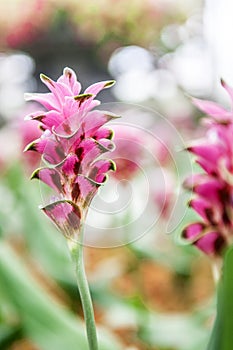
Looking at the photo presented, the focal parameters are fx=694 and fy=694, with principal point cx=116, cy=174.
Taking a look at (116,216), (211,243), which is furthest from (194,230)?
(116,216)

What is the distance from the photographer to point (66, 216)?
0.52ft

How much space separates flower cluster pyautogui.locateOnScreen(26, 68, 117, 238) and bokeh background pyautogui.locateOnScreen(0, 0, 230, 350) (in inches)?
0.9

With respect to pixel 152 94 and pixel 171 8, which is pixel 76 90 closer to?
pixel 152 94

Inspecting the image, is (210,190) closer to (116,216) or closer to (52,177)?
(52,177)

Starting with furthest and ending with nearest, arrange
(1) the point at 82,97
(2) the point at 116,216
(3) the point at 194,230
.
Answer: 1. (2) the point at 116,216
2. (3) the point at 194,230
3. (1) the point at 82,97

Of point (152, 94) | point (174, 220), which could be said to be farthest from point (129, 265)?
point (152, 94)

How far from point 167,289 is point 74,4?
81 centimetres

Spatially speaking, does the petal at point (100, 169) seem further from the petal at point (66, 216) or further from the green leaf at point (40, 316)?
the green leaf at point (40, 316)

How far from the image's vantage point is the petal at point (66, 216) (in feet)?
0.51

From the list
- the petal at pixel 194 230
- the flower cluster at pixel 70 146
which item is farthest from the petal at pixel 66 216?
the petal at pixel 194 230

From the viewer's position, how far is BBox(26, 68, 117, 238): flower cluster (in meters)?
0.15

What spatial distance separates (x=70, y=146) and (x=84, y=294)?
0.11 feet

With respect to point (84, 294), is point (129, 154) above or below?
above

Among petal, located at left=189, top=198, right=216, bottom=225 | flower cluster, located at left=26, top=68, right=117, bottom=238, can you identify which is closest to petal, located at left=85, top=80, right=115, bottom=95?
flower cluster, located at left=26, top=68, right=117, bottom=238
